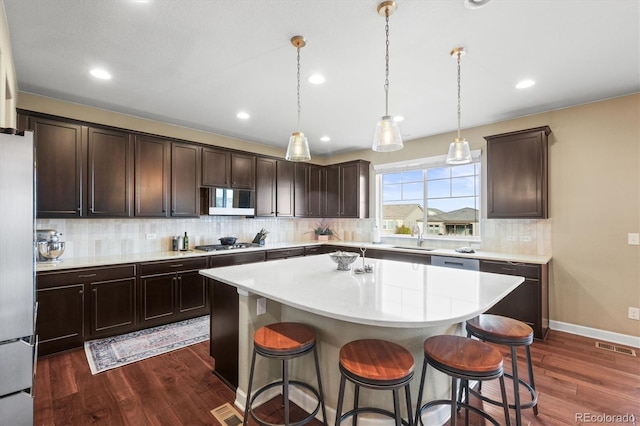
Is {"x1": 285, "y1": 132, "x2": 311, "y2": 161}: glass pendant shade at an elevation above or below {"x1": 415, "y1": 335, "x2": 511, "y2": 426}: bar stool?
above

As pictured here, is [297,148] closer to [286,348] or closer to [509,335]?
[286,348]

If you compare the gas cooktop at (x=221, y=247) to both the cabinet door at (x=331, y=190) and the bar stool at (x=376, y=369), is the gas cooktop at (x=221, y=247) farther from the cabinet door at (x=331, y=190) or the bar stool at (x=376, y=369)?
the bar stool at (x=376, y=369)

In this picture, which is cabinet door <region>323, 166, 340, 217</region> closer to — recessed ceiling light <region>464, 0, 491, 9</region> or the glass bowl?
the glass bowl

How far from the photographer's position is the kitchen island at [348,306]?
1461mm

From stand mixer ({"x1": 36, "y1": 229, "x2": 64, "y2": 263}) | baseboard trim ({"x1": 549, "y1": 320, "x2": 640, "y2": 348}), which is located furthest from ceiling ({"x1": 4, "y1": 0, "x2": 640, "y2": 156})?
baseboard trim ({"x1": 549, "y1": 320, "x2": 640, "y2": 348})

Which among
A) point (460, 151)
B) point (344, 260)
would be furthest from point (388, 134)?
point (344, 260)

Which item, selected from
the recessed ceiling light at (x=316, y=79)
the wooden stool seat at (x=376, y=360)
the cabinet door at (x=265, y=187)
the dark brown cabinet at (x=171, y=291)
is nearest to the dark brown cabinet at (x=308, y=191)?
the cabinet door at (x=265, y=187)

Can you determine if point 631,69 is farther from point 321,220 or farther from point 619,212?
point 321,220

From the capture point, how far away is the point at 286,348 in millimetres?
1656

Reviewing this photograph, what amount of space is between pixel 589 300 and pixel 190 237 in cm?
520

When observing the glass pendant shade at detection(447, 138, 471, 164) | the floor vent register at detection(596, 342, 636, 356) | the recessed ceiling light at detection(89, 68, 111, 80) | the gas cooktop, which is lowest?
the floor vent register at detection(596, 342, 636, 356)

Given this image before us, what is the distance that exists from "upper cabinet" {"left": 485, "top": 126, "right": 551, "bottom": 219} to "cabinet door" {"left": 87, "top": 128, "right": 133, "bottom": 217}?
4.56 meters

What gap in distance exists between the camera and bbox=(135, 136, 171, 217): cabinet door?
144 inches

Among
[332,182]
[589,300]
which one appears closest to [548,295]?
[589,300]
